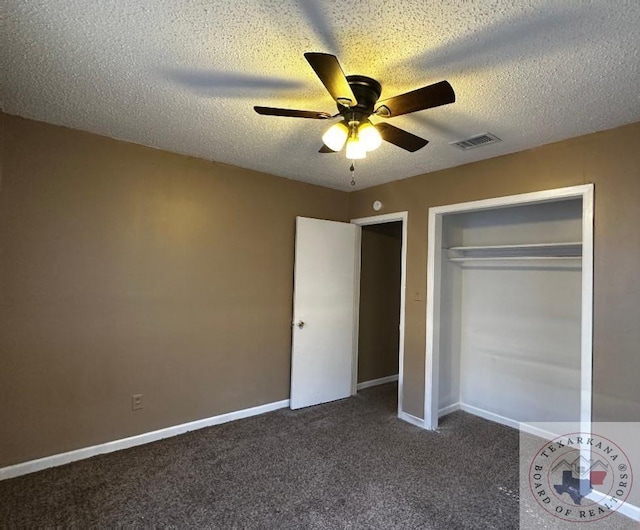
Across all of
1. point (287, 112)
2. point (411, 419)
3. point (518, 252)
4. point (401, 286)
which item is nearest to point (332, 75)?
point (287, 112)

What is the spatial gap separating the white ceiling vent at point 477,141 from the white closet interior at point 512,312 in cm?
70

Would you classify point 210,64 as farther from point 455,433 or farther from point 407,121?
point 455,433

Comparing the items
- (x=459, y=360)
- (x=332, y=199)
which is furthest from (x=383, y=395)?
(x=332, y=199)

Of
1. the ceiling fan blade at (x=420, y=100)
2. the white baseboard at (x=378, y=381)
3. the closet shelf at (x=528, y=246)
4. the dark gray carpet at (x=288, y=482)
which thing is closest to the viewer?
the ceiling fan blade at (x=420, y=100)

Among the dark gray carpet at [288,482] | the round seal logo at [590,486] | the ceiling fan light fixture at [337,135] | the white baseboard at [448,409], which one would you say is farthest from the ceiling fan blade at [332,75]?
the white baseboard at [448,409]

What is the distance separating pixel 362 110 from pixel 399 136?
28cm

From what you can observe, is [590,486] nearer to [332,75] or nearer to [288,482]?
[288,482]

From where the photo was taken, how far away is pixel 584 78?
5.99 ft

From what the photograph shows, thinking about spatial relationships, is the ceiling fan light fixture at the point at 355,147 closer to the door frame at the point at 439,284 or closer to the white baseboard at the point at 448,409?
the door frame at the point at 439,284

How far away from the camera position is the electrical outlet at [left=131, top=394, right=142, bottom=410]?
9.62 ft

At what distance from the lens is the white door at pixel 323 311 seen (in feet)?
12.6

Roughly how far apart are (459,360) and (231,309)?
2.59 meters

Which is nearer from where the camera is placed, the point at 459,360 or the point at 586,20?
the point at 586,20

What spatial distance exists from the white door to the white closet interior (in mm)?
1106
